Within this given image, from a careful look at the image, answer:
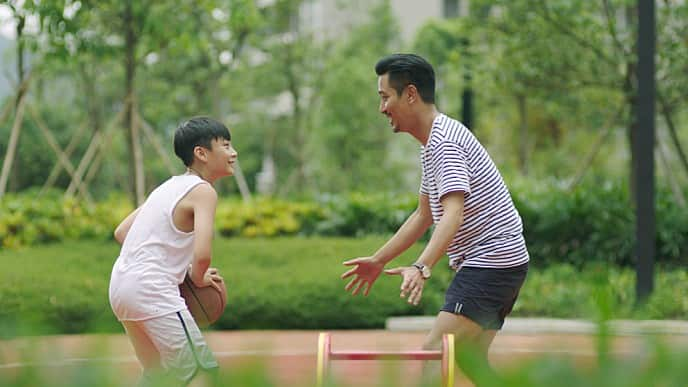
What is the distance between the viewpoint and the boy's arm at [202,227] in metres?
3.67

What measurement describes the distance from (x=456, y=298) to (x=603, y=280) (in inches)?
102

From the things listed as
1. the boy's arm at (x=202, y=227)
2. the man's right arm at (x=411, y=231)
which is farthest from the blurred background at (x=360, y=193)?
the boy's arm at (x=202, y=227)

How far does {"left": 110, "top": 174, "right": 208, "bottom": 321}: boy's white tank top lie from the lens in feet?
12.2

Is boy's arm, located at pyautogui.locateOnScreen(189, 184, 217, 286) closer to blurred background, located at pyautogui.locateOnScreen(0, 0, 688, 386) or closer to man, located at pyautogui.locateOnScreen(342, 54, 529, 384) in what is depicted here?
man, located at pyautogui.locateOnScreen(342, 54, 529, 384)

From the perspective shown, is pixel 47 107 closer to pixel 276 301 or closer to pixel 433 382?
pixel 276 301

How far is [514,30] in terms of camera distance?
43.5 feet

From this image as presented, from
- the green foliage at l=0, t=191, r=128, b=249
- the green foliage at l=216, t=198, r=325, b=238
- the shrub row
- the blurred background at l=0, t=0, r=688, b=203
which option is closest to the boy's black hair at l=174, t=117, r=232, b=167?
the blurred background at l=0, t=0, r=688, b=203

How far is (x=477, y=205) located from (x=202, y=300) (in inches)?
41.6

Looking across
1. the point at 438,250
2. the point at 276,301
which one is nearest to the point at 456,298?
the point at 438,250

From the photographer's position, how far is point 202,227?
12.1ft

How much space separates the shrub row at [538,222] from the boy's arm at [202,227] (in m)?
8.22

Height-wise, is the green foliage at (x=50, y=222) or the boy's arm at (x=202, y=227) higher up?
the boy's arm at (x=202, y=227)

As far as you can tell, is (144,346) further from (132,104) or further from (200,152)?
(132,104)

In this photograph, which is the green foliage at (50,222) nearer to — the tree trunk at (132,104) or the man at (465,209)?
the tree trunk at (132,104)
